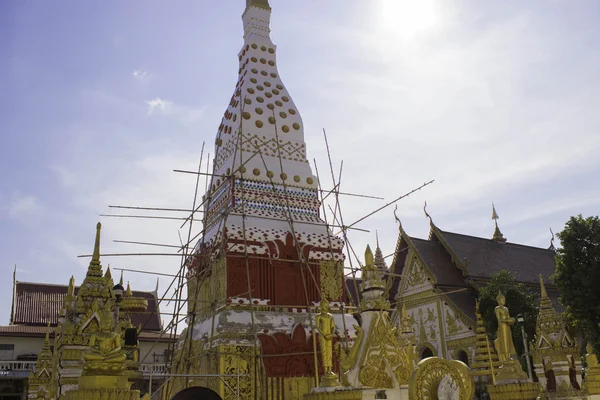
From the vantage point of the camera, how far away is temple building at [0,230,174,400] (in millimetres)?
8180

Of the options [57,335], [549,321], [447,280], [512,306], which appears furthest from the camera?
[447,280]

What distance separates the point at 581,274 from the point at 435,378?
42.8 ft

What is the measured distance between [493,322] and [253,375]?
10.5 metres

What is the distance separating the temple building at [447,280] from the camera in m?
23.0

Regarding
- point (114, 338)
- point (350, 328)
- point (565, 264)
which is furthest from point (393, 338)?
point (565, 264)

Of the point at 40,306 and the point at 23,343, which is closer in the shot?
the point at 23,343

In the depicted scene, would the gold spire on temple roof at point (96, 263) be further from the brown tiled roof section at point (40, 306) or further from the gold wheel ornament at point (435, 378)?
the brown tiled roof section at point (40, 306)

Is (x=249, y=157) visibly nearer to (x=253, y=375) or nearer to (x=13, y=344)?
(x=253, y=375)

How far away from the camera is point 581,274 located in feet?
58.4

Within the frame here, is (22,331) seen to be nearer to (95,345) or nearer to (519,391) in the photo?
(95,345)

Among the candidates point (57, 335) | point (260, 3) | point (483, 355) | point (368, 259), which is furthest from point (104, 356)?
point (260, 3)

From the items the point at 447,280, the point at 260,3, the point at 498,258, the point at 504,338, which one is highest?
the point at 260,3

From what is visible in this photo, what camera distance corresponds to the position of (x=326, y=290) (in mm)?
15070

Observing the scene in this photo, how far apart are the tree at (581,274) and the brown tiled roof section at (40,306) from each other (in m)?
17.1
